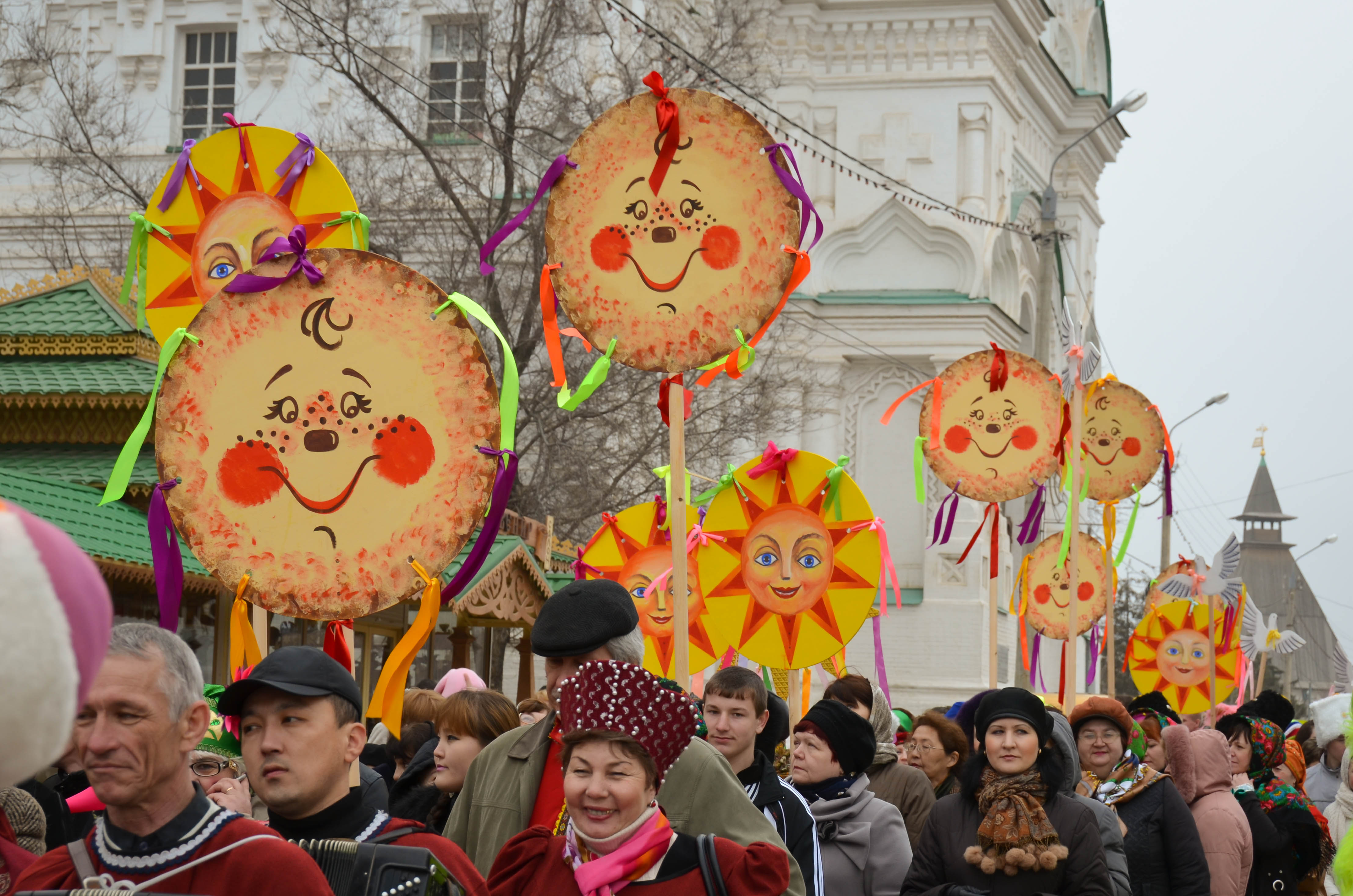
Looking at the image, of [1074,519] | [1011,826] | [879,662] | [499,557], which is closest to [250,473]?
[1011,826]

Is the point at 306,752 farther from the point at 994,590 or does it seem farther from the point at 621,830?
the point at 994,590

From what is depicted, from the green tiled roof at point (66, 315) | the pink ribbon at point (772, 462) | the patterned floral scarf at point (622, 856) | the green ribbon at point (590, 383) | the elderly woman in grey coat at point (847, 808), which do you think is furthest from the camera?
the green tiled roof at point (66, 315)

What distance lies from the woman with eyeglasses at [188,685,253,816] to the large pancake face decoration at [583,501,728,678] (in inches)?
187

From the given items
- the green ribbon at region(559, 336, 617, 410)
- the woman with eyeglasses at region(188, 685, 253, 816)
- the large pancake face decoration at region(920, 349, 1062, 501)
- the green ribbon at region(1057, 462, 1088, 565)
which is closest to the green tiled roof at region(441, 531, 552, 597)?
the large pancake face decoration at region(920, 349, 1062, 501)

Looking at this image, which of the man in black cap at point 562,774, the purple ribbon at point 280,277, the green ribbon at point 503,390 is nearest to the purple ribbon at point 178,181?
the purple ribbon at point 280,277

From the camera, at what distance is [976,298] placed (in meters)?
29.2

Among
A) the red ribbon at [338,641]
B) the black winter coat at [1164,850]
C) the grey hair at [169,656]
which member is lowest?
the black winter coat at [1164,850]

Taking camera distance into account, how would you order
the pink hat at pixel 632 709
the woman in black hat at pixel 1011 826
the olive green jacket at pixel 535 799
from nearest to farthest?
the pink hat at pixel 632 709 → the olive green jacket at pixel 535 799 → the woman in black hat at pixel 1011 826

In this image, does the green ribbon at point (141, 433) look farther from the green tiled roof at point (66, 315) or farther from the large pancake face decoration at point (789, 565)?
the green tiled roof at point (66, 315)

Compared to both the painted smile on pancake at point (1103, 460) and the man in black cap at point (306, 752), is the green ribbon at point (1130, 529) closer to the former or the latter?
the painted smile on pancake at point (1103, 460)

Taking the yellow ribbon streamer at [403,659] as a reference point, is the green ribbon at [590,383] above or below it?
above

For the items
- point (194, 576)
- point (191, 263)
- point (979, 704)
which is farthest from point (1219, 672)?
point (191, 263)

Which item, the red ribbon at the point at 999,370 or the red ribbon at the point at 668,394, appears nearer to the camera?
the red ribbon at the point at 668,394

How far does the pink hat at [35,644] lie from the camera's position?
151 cm
